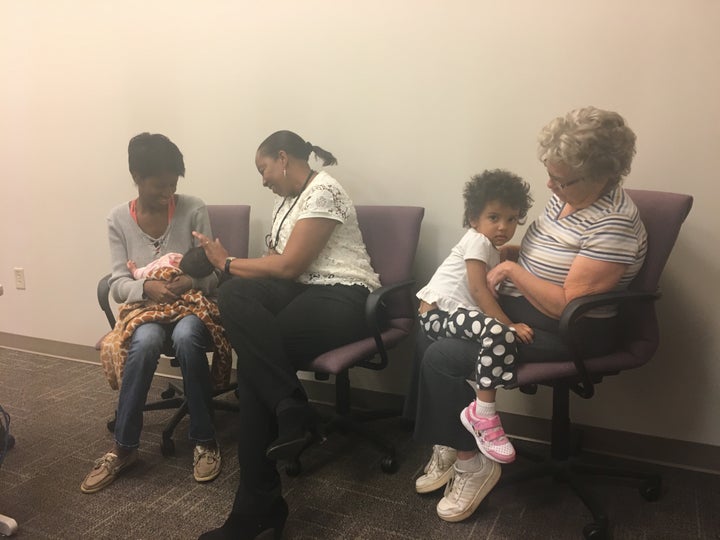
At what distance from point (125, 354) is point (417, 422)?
1.04m

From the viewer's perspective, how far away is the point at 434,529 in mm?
1657

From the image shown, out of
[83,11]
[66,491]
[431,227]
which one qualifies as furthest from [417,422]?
[83,11]

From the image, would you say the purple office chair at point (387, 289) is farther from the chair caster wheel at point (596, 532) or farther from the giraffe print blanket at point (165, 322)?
the chair caster wheel at point (596, 532)

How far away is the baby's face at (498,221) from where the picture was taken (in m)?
1.75

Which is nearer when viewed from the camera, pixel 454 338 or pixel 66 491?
pixel 454 338

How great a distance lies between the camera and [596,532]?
157 centimetres

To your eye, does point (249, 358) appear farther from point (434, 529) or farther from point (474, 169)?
point (474, 169)

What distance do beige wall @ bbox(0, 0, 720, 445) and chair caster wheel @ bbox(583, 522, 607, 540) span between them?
604mm

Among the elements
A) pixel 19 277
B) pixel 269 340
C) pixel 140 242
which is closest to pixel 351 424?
pixel 269 340

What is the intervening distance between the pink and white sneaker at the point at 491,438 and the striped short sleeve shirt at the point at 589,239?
42 centimetres

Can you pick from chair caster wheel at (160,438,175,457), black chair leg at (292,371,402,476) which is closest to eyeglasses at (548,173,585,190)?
black chair leg at (292,371,402,476)

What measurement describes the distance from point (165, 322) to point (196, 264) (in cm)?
24

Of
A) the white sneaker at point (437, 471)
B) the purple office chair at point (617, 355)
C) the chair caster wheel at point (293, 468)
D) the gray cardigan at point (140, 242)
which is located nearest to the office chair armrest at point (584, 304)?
the purple office chair at point (617, 355)

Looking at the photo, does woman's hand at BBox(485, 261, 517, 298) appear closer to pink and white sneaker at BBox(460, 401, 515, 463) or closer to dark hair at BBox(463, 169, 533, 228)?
dark hair at BBox(463, 169, 533, 228)
